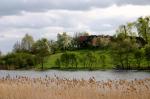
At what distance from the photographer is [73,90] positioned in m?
16.0

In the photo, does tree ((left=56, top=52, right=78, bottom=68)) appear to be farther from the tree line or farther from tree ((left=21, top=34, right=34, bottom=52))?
tree ((left=21, top=34, right=34, bottom=52))

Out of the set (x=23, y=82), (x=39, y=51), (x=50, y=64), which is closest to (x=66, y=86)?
(x=23, y=82)

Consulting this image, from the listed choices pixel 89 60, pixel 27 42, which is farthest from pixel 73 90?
pixel 27 42

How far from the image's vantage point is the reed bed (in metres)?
15.0

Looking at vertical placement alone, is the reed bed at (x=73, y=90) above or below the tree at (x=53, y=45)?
below

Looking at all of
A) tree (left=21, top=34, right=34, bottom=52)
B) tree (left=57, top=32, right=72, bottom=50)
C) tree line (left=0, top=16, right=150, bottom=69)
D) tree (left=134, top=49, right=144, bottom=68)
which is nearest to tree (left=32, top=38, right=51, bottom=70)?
tree line (left=0, top=16, right=150, bottom=69)

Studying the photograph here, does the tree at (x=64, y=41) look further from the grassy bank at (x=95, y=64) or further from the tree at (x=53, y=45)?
the grassy bank at (x=95, y=64)

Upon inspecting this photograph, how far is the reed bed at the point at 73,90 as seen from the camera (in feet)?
49.2

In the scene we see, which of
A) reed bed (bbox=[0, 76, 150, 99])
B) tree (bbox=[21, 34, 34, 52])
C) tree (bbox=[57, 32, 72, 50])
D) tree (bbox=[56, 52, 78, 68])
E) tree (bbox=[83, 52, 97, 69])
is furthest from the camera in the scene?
tree (bbox=[21, 34, 34, 52])

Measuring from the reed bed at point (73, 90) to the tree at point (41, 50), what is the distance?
88133 millimetres

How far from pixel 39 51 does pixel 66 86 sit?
100737 mm

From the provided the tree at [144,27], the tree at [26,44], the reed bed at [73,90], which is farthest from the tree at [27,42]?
the reed bed at [73,90]

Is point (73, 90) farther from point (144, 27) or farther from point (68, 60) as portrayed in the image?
point (68, 60)

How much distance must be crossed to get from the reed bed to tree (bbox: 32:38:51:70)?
8813cm
